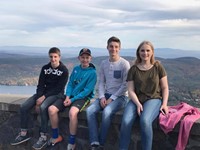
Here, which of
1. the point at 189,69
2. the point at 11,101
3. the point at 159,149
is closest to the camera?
the point at 159,149

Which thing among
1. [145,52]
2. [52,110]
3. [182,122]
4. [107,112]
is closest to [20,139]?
[52,110]

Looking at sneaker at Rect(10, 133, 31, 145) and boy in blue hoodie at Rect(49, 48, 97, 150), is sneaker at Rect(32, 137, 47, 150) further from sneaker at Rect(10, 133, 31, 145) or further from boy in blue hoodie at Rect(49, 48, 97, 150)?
sneaker at Rect(10, 133, 31, 145)

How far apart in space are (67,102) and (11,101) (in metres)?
1.07

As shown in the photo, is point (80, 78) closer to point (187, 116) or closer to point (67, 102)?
point (67, 102)

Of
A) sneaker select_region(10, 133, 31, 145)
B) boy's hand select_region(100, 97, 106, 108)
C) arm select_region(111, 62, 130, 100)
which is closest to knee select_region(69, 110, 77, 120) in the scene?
boy's hand select_region(100, 97, 106, 108)

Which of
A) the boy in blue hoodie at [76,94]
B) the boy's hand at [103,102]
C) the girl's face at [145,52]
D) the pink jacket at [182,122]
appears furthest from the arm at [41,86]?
the pink jacket at [182,122]

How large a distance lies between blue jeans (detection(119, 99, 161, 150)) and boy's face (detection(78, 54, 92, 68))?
3.14 feet

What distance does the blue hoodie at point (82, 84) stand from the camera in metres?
4.38

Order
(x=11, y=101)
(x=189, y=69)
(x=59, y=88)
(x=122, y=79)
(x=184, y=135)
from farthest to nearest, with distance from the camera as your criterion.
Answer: (x=189, y=69) < (x=11, y=101) < (x=59, y=88) < (x=122, y=79) < (x=184, y=135)

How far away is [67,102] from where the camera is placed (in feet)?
14.3

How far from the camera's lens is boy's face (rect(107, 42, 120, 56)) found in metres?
4.31

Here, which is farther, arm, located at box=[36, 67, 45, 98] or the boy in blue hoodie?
arm, located at box=[36, 67, 45, 98]

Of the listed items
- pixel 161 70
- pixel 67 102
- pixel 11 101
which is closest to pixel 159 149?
pixel 161 70

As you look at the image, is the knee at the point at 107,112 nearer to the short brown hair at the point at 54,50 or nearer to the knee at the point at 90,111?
the knee at the point at 90,111
